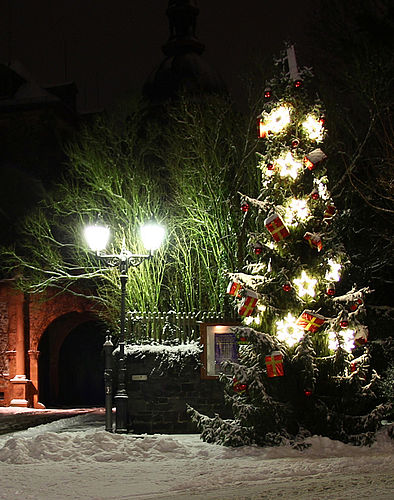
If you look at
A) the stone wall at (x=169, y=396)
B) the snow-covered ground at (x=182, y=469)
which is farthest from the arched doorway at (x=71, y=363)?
the snow-covered ground at (x=182, y=469)

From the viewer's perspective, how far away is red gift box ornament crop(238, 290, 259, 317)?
11.1 meters

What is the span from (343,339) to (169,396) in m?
4.20

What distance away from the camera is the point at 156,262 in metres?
17.3

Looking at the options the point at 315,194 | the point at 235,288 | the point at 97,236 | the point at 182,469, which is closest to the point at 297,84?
the point at 315,194

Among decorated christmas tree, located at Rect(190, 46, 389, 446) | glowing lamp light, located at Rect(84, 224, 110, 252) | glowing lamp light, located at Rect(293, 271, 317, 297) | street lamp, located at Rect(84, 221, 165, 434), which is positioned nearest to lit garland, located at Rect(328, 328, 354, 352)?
decorated christmas tree, located at Rect(190, 46, 389, 446)

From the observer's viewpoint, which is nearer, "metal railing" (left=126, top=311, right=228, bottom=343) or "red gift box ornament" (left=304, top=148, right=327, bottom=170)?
"red gift box ornament" (left=304, top=148, right=327, bottom=170)

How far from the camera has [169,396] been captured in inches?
540

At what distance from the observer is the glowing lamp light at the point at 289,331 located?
36.9 ft

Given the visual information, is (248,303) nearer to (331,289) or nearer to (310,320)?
(310,320)

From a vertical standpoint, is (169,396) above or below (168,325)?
below

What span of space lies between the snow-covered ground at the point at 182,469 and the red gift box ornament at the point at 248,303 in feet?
7.01

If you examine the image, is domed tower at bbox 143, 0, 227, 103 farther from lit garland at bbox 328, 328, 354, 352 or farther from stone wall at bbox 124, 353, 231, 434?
lit garland at bbox 328, 328, 354, 352

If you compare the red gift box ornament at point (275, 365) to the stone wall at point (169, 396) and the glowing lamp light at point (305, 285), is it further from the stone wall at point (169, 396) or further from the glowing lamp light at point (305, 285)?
the stone wall at point (169, 396)

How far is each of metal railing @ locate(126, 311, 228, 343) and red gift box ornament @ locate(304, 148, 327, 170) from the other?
4.15 meters
